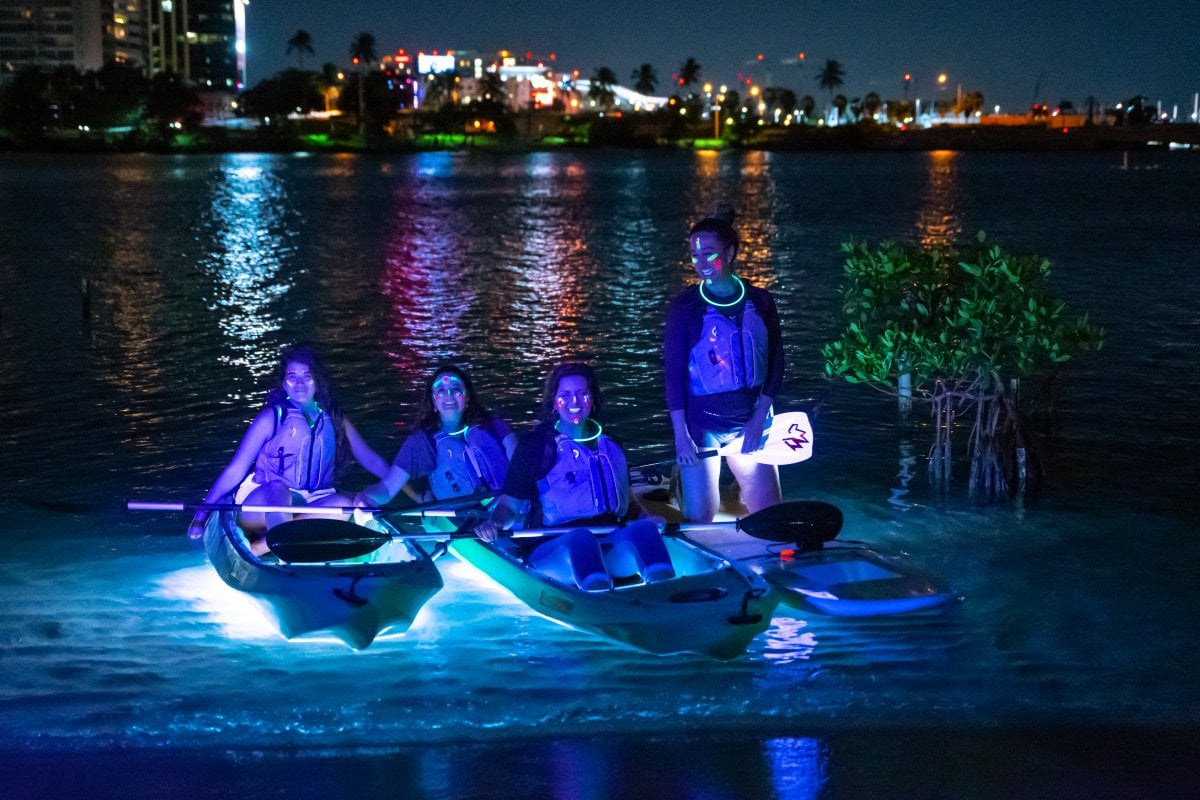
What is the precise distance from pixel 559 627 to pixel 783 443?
1851mm

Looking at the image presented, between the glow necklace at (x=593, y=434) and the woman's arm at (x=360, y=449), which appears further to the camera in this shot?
the woman's arm at (x=360, y=449)

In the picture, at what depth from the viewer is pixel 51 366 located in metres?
19.2

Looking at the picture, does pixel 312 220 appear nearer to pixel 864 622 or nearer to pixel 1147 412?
pixel 1147 412

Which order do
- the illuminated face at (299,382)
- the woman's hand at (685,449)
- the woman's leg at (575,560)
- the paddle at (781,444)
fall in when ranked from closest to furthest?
the woman's leg at (575,560)
the woman's hand at (685,449)
the paddle at (781,444)
the illuminated face at (299,382)

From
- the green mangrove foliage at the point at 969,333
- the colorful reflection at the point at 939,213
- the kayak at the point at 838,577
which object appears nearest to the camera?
the kayak at the point at 838,577

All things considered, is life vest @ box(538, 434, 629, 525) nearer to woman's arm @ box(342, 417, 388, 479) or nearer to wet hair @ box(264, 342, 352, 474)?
woman's arm @ box(342, 417, 388, 479)

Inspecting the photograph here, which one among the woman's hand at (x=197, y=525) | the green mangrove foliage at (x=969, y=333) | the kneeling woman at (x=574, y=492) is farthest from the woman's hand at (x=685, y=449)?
the woman's hand at (x=197, y=525)

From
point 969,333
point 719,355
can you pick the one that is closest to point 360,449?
point 719,355

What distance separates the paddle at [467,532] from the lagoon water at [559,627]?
1.85 ft

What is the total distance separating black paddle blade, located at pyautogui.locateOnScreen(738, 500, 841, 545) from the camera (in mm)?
8523

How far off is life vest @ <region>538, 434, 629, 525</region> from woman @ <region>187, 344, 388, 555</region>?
168 cm

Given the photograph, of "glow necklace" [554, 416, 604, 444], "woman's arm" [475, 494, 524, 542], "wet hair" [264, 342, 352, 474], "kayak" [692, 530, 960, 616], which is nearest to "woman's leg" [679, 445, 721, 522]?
"kayak" [692, 530, 960, 616]

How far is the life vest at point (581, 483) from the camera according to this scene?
8.50 metres

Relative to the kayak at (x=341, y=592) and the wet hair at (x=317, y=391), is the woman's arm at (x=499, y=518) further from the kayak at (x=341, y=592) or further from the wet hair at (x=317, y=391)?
the wet hair at (x=317, y=391)
